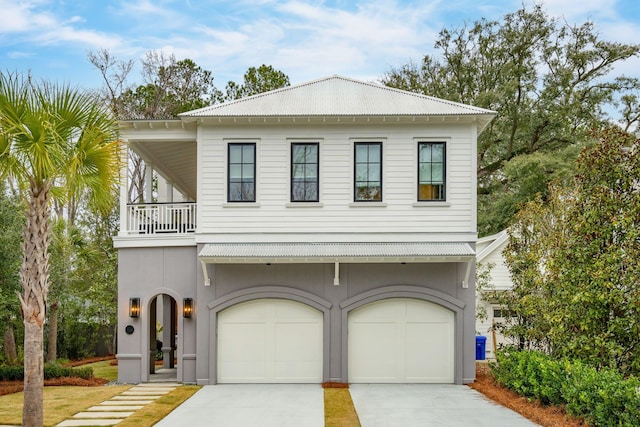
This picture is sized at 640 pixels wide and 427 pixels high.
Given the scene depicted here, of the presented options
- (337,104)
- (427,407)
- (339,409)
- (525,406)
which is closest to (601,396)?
(525,406)

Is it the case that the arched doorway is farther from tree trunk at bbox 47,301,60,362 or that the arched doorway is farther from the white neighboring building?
the white neighboring building

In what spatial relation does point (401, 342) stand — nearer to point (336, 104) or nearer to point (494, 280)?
point (336, 104)

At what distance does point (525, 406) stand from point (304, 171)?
7071 mm

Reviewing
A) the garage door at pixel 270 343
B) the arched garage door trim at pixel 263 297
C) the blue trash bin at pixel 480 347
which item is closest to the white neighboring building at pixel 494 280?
the blue trash bin at pixel 480 347

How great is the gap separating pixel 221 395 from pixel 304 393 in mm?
1737

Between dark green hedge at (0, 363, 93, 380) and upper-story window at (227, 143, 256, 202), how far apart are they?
5623mm

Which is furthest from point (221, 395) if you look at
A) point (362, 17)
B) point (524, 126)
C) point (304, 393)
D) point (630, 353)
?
point (524, 126)

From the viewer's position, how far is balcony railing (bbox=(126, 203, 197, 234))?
1595 cm

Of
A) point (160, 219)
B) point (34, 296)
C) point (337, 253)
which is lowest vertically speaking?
point (34, 296)

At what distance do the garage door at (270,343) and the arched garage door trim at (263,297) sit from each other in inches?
7.2

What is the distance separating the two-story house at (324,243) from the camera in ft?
50.3

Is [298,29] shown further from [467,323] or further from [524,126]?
[467,323]

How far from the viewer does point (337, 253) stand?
14711 mm

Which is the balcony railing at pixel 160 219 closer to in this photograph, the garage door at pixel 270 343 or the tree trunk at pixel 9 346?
the garage door at pixel 270 343
